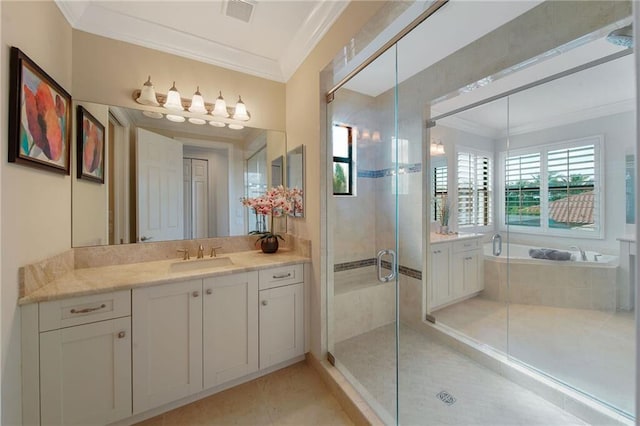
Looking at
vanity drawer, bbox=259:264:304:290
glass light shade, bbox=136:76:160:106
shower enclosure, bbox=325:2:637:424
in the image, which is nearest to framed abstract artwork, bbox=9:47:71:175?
glass light shade, bbox=136:76:160:106

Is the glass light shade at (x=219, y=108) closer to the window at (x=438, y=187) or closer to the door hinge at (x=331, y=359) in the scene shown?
the window at (x=438, y=187)

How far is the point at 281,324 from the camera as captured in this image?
1869mm

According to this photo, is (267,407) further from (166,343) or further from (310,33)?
(310,33)

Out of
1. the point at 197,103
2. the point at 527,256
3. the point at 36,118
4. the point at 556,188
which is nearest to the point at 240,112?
the point at 197,103

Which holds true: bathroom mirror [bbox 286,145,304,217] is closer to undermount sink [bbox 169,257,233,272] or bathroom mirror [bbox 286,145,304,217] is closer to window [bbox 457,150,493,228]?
undermount sink [bbox 169,257,233,272]

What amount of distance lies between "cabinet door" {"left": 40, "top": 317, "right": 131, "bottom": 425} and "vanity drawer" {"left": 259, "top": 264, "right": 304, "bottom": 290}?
836 mm

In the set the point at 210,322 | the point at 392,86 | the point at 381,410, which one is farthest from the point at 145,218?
the point at 392,86

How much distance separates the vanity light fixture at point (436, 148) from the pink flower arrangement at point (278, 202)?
4.88ft

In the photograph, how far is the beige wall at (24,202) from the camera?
106 cm

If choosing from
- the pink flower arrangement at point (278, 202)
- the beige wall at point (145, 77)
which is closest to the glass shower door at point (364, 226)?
the pink flower arrangement at point (278, 202)

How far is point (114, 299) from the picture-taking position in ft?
4.34

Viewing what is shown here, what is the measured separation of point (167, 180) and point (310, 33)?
1722mm

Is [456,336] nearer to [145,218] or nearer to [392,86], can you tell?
[392,86]

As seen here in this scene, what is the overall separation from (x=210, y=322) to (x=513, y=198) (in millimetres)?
2955
